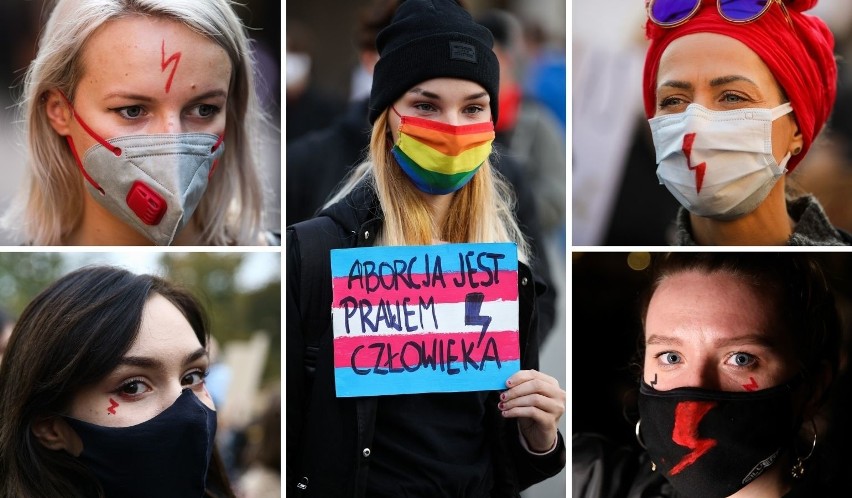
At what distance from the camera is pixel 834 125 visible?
424 cm

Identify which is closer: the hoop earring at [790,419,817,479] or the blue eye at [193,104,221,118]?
the blue eye at [193,104,221,118]

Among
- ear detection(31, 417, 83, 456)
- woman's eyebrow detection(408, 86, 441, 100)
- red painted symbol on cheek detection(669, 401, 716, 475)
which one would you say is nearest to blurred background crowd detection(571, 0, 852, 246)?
red painted symbol on cheek detection(669, 401, 716, 475)

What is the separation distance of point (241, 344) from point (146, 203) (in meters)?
0.64

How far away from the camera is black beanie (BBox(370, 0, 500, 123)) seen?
3.78 meters

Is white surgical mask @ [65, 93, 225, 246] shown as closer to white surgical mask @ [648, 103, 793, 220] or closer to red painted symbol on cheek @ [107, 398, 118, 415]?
red painted symbol on cheek @ [107, 398, 118, 415]

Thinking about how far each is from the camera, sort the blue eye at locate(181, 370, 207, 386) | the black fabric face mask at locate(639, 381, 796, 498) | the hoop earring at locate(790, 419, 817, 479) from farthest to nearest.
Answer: the hoop earring at locate(790, 419, 817, 479) < the black fabric face mask at locate(639, 381, 796, 498) < the blue eye at locate(181, 370, 207, 386)

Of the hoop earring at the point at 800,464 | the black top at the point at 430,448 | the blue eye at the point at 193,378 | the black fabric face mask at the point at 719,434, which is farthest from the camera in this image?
the hoop earring at the point at 800,464

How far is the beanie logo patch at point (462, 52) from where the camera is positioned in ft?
12.4

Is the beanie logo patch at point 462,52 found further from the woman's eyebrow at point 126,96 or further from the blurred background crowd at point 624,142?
the woman's eyebrow at point 126,96

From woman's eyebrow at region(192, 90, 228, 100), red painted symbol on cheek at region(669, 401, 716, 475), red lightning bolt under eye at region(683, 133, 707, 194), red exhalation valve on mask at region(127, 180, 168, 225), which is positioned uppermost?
woman's eyebrow at region(192, 90, 228, 100)

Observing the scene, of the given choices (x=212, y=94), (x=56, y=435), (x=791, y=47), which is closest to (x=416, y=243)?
(x=212, y=94)

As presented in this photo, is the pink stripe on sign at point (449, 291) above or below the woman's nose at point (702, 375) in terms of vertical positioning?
above

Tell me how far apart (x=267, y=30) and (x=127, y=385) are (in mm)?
1382

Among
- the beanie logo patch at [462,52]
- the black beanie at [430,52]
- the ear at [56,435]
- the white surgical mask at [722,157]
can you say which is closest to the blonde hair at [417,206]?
the black beanie at [430,52]
